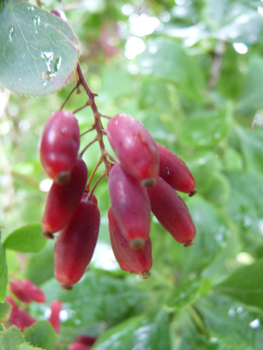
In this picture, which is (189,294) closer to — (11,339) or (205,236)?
(205,236)

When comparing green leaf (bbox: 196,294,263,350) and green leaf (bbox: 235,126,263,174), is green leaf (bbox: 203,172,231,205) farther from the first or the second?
green leaf (bbox: 196,294,263,350)

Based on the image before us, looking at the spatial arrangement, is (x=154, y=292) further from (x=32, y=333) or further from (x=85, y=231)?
(x=85, y=231)

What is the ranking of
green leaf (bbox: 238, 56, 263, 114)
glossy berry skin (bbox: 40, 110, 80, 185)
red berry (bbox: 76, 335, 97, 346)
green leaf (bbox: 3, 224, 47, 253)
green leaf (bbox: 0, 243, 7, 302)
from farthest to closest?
1. green leaf (bbox: 238, 56, 263, 114)
2. red berry (bbox: 76, 335, 97, 346)
3. green leaf (bbox: 3, 224, 47, 253)
4. green leaf (bbox: 0, 243, 7, 302)
5. glossy berry skin (bbox: 40, 110, 80, 185)

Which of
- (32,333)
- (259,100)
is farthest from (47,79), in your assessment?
(259,100)

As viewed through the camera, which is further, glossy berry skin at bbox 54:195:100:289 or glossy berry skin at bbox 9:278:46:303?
glossy berry skin at bbox 9:278:46:303

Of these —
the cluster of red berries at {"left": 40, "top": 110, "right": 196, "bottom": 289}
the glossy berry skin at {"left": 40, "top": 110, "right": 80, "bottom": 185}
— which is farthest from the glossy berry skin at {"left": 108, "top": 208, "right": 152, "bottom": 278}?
the glossy berry skin at {"left": 40, "top": 110, "right": 80, "bottom": 185}

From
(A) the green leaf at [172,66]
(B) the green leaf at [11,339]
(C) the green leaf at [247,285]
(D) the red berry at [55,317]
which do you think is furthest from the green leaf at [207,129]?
(B) the green leaf at [11,339]

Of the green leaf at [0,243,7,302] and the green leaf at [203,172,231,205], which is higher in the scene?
the green leaf at [0,243,7,302]

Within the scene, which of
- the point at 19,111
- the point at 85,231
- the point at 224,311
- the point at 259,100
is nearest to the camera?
the point at 85,231
